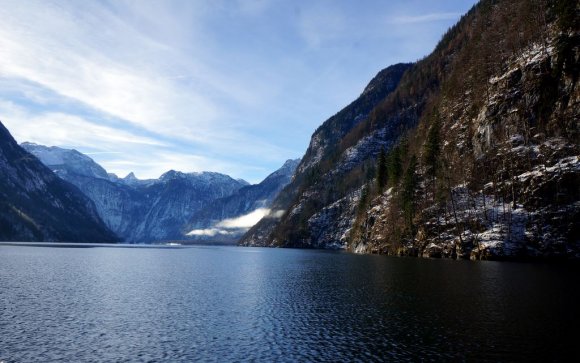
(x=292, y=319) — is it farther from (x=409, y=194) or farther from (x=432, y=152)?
(x=432, y=152)

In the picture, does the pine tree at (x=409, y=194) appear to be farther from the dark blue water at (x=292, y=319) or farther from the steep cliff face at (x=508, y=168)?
the dark blue water at (x=292, y=319)

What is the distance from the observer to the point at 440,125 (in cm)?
19225

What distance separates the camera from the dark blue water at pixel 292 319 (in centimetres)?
3516

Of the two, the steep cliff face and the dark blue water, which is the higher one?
the steep cliff face

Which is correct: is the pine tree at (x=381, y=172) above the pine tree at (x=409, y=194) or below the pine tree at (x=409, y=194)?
above

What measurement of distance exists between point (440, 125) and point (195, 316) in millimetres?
175725

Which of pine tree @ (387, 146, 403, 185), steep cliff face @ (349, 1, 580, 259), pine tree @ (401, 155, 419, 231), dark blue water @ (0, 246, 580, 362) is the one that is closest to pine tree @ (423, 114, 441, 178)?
steep cliff face @ (349, 1, 580, 259)

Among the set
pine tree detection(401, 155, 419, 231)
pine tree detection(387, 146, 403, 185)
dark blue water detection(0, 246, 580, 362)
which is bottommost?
dark blue water detection(0, 246, 580, 362)

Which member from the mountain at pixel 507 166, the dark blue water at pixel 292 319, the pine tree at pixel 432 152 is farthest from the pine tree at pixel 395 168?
the dark blue water at pixel 292 319

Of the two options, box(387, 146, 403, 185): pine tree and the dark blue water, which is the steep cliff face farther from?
the dark blue water

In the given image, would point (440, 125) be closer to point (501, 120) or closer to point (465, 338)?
point (501, 120)

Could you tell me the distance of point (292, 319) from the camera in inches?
1916

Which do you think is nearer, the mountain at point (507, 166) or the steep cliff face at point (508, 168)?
the steep cliff face at point (508, 168)

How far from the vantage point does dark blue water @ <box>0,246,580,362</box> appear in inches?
1384
